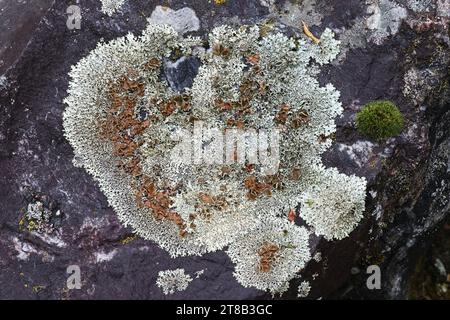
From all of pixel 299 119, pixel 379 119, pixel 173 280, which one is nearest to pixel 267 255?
pixel 173 280

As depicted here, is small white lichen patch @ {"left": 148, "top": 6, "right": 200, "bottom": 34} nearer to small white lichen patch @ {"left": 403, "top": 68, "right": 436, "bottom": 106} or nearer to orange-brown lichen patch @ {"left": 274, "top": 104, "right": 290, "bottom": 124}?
orange-brown lichen patch @ {"left": 274, "top": 104, "right": 290, "bottom": 124}

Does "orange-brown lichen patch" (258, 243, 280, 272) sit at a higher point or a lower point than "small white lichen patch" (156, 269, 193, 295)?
higher

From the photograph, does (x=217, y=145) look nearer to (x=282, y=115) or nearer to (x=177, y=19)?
(x=282, y=115)

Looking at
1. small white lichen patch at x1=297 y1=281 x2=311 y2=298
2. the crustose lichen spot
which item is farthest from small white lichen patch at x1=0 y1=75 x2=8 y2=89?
small white lichen patch at x1=297 y1=281 x2=311 y2=298
